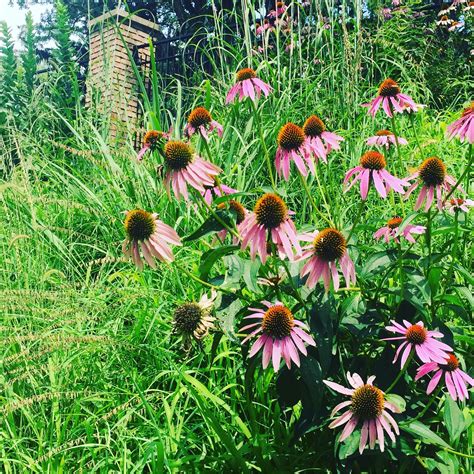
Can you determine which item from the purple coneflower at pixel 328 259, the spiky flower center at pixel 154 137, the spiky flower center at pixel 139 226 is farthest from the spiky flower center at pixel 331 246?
the spiky flower center at pixel 154 137

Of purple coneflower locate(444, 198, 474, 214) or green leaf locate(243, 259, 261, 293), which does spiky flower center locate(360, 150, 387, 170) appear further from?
green leaf locate(243, 259, 261, 293)

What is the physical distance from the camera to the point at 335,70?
3.32m

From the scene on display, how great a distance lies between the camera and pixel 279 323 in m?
1.23

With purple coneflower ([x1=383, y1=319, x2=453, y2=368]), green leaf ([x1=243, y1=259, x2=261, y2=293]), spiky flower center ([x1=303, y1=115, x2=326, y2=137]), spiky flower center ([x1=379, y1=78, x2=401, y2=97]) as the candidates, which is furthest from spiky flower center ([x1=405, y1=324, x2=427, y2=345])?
spiky flower center ([x1=379, y1=78, x2=401, y2=97])

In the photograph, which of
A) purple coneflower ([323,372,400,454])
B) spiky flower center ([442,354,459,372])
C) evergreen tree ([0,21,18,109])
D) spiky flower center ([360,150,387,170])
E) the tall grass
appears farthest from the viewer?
evergreen tree ([0,21,18,109])

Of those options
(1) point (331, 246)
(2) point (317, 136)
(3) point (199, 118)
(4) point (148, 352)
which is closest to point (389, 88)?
(2) point (317, 136)

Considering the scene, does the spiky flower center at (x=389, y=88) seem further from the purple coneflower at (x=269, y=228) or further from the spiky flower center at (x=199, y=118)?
the purple coneflower at (x=269, y=228)

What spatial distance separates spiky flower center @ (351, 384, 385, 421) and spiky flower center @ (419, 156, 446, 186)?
0.47 metres

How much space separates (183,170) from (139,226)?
160 millimetres

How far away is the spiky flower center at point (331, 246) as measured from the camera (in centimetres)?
120

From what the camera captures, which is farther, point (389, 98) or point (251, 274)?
point (389, 98)

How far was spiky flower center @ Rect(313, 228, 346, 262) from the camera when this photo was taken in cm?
120

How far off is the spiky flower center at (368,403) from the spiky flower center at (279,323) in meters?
0.18

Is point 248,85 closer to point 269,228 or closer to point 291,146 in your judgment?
point 291,146
